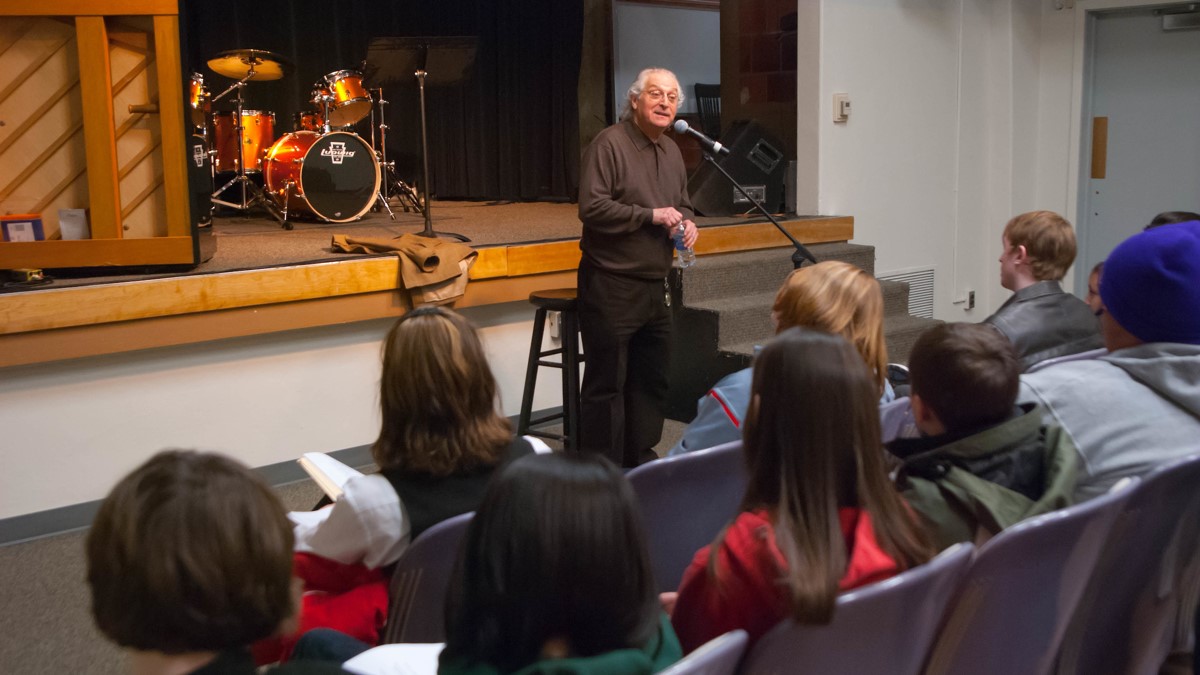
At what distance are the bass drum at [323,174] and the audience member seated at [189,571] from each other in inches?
182

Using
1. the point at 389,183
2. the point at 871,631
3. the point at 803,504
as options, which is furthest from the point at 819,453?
the point at 389,183

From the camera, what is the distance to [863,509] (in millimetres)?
1396

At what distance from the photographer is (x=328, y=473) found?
199 cm

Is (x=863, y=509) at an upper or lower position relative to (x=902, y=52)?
lower

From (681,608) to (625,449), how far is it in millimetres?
2551

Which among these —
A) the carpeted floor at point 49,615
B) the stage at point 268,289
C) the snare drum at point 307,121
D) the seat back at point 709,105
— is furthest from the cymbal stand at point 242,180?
the carpeted floor at point 49,615

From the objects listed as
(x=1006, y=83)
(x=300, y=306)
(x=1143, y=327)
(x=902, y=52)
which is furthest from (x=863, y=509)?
(x=1006, y=83)

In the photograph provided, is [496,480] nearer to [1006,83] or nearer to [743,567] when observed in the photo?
[743,567]

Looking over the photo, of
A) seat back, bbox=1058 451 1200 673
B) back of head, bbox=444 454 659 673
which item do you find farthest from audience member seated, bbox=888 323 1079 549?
back of head, bbox=444 454 659 673

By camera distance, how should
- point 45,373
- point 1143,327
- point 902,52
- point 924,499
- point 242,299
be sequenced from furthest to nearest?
1. point 902,52
2. point 242,299
3. point 45,373
4. point 1143,327
5. point 924,499

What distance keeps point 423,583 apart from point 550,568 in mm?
636

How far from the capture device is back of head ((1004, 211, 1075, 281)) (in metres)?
2.93

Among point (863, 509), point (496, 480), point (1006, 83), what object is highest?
point (1006, 83)

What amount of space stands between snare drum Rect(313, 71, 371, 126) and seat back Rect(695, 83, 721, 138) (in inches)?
85.9
